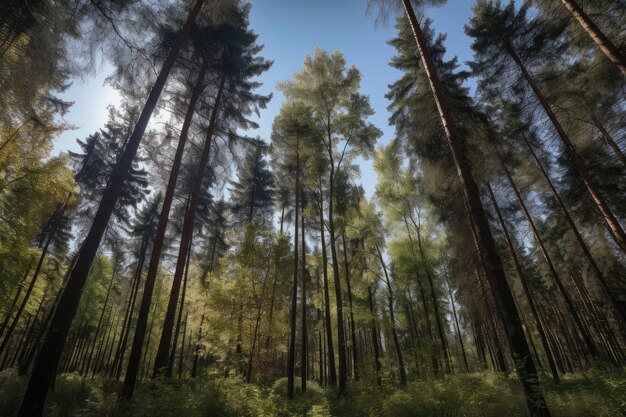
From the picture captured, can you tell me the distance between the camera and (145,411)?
5012 millimetres

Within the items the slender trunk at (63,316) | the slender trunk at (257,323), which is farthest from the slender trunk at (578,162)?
the slender trunk at (63,316)

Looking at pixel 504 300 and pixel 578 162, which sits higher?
pixel 578 162

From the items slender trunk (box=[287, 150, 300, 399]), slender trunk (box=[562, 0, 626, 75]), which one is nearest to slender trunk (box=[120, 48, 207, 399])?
slender trunk (box=[287, 150, 300, 399])

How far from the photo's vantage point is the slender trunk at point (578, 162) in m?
8.45

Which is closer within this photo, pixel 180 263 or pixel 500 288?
pixel 500 288

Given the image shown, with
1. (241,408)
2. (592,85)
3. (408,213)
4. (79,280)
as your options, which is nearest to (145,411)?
(241,408)

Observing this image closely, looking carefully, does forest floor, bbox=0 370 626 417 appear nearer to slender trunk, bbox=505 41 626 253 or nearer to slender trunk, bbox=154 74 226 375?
slender trunk, bbox=154 74 226 375

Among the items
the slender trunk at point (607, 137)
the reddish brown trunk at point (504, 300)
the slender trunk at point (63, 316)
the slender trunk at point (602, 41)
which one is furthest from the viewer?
the slender trunk at point (607, 137)

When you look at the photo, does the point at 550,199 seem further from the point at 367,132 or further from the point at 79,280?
the point at 79,280

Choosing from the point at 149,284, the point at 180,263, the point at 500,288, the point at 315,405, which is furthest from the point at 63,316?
the point at 500,288

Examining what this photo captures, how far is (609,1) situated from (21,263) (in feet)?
80.1

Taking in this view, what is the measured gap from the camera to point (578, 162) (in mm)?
9852

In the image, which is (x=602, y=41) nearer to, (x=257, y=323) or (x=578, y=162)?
(x=578, y=162)

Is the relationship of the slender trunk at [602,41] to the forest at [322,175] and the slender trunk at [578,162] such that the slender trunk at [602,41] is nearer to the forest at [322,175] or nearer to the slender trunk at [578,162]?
the forest at [322,175]
